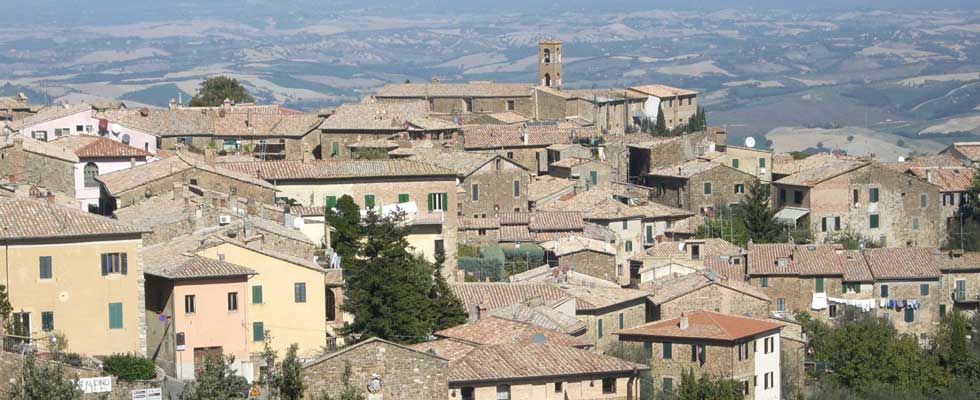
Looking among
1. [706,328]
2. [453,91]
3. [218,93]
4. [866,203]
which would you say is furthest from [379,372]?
[218,93]

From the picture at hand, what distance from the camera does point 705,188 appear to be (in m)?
58.2

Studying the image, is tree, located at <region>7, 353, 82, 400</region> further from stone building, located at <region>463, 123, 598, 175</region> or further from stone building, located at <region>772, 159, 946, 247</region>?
stone building, located at <region>463, 123, 598, 175</region>

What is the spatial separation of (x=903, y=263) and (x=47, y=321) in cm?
2571

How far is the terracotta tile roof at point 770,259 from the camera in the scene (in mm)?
49000

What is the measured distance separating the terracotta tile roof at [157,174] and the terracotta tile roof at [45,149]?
103cm

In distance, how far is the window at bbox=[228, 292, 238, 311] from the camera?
3408 centimetres

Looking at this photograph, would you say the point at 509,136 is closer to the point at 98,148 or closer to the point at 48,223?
the point at 98,148

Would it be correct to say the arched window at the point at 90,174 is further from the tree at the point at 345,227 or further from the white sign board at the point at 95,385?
the white sign board at the point at 95,385

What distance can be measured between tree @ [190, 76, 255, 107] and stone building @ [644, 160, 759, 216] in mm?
25720

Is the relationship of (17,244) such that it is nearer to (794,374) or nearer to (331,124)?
(794,374)

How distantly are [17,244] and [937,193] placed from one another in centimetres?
3383

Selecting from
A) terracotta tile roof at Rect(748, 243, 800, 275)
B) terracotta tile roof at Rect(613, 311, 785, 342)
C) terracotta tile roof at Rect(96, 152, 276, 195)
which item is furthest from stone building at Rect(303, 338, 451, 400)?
terracotta tile roof at Rect(748, 243, 800, 275)

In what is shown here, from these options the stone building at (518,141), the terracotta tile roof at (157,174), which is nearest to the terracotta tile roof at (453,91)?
the stone building at (518,141)

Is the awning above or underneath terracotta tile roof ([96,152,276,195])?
underneath
